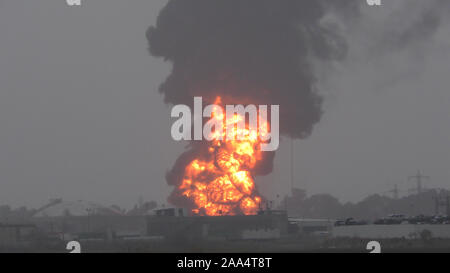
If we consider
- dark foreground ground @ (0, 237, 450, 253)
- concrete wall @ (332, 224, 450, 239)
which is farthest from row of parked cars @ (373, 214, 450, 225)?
dark foreground ground @ (0, 237, 450, 253)

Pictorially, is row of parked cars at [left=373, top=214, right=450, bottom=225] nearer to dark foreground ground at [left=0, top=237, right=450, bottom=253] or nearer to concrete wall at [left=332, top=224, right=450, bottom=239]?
concrete wall at [left=332, top=224, right=450, bottom=239]

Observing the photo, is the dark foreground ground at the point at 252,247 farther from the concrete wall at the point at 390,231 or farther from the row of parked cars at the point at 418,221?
the row of parked cars at the point at 418,221

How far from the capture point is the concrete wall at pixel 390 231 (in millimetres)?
160750

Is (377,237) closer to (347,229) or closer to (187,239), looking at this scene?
(347,229)

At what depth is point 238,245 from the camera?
16062 centimetres

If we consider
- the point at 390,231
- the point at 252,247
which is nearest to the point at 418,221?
the point at 390,231

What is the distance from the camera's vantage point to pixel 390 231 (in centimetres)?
16875

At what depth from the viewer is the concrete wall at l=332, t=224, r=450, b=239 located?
161 meters

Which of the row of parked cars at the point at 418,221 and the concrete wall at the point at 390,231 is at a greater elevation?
the row of parked cars at the point at 418,221

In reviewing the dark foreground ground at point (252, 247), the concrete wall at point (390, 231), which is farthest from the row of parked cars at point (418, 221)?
the dark foreground ground at point (252, 247)

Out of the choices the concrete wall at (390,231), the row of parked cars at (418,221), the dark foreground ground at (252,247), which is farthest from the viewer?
the row of parked cars at (418,221)

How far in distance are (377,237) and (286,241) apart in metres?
22.8
